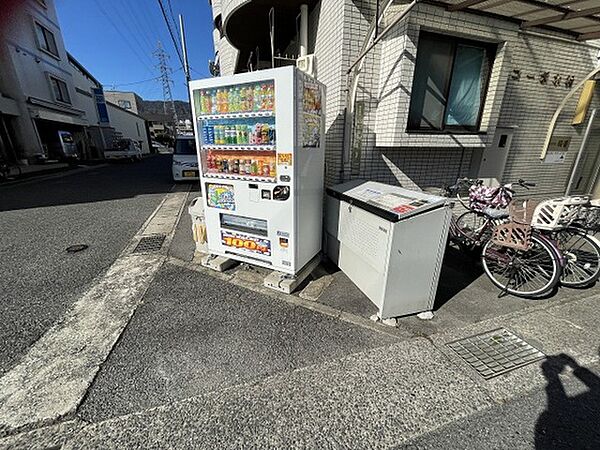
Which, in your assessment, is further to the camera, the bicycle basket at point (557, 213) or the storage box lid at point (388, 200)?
the bicycle basket at point (557, 213)

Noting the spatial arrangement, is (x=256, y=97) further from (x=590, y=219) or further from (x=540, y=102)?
(x=540, y=102)

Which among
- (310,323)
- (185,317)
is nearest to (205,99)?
(185,317)

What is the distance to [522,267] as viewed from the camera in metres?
3.39

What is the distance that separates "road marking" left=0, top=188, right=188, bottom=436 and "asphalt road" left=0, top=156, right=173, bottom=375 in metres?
0.17

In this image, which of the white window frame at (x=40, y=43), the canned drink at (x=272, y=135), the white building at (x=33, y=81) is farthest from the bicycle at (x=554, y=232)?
the white window frame at (x=40, y=43)

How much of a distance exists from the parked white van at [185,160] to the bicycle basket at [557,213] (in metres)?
10.3

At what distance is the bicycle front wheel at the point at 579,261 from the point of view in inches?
131

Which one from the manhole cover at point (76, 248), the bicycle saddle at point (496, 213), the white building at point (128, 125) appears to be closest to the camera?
the bicycle saddle at point (496, 213)

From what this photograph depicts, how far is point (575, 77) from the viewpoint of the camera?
5.26m

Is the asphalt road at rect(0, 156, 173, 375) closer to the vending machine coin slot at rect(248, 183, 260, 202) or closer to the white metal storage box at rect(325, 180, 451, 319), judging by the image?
the vending machine coin slot at rect(248, 183, 260, 202)

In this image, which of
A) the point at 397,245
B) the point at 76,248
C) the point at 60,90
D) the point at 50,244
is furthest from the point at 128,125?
the point at 397,245

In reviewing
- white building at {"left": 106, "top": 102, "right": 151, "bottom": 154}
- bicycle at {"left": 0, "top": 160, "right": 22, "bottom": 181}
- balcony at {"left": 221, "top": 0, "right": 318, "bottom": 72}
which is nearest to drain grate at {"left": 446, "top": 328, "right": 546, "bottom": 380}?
balcony at {"left": 221, "top": 0, "right": 318, "bottom": 72}

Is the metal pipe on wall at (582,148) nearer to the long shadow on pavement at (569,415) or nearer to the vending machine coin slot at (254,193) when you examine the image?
the long shadow on pavement at (569,415)

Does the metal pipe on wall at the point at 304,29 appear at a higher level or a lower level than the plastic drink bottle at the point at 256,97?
higher
